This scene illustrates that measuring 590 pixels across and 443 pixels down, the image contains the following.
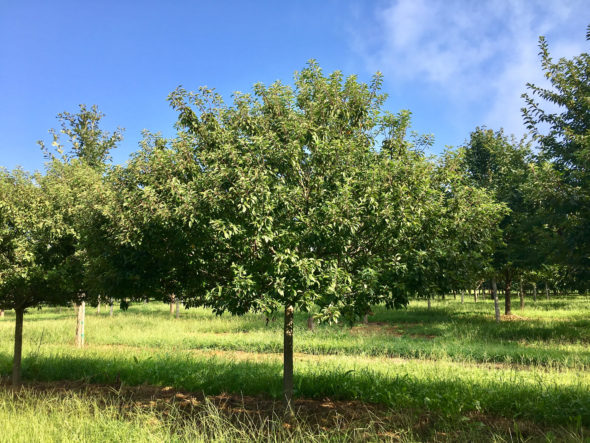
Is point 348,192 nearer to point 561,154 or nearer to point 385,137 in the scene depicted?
point 385,137

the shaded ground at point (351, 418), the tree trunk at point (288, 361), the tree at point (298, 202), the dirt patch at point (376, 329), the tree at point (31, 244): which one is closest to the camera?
the tree at point (298, 202)

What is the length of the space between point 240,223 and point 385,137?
339cm

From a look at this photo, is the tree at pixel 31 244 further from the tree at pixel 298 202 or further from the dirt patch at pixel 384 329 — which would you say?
the dirt patch at pixel 384 329

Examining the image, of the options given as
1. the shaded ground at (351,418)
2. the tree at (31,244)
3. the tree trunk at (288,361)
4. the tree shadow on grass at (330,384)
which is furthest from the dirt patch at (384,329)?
the tree at (31,244)

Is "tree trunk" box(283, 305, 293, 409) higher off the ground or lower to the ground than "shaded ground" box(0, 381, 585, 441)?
higher

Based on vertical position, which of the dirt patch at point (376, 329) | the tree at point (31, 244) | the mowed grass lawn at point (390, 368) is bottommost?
the dirt patch at point (376, 329)

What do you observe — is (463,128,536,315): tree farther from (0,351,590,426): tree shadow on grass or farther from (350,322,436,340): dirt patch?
(0,351,590,426): tree shadow on grass

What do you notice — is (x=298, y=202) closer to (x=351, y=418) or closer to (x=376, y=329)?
(x=351, y=418)

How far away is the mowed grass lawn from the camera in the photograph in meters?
6.99

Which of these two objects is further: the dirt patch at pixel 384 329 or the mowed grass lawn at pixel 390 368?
the dirt patch at pixel 384 329

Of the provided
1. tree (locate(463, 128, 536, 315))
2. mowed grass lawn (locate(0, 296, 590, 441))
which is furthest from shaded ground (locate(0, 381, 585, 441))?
tree (locate(463, 128, 536, 315))

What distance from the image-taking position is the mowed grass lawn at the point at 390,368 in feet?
22.9

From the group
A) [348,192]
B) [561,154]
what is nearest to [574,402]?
[348,192]

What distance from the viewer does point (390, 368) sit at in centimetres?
1079
